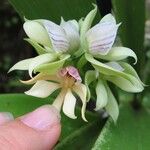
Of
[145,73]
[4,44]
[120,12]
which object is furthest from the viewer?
[4,44]

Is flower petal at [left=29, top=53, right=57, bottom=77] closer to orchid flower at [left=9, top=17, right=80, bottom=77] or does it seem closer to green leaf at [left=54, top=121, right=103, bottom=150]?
orchid flower at [left=9, top=17, right=80, bottom=77]

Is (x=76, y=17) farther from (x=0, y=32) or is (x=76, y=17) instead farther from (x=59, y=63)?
(x=0, y=32)

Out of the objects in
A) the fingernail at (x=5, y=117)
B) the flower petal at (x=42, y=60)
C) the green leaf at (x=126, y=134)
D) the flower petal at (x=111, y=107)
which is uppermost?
the flower petal at (x=42, y=60)

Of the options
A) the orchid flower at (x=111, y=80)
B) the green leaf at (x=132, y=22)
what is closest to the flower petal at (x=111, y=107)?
the orchid flower at (x=111, y=80)

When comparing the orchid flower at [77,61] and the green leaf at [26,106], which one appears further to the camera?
the green leaf at [26,106]

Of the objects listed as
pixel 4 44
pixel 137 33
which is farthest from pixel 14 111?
pixel 4 44

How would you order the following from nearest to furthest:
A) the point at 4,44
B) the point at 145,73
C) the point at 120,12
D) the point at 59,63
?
the point at 59,63
the point at 120,12
the point at 145,73
the point at 4,44

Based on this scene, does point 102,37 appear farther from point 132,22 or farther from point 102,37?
point 132,22

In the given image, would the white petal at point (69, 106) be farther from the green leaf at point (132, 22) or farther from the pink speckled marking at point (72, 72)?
the green leaf at point (132, 22)
